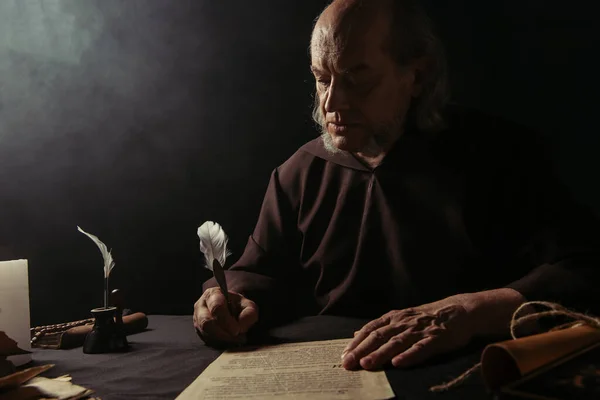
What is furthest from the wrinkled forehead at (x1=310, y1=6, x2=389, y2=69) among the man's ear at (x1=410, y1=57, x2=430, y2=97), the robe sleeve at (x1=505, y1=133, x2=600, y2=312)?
the robe sleeve at (x1=505, y1=133, x2=600, y2=312)

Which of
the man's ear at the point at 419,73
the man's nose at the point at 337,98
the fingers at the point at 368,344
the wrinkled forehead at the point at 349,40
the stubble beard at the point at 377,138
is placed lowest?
the fingers at the point at 368,344

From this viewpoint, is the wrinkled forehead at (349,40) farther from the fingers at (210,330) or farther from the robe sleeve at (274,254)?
the fingers at (210,330)

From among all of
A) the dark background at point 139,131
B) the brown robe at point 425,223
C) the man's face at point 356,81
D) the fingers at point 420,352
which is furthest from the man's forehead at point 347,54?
the fingers at point 420,352

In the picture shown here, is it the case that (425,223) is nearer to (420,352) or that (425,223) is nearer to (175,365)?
(420,352)

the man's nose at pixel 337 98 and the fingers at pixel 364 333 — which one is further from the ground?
the man's nose at pixel 337 98

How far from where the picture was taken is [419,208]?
1812 millimetres

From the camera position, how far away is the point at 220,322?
4.88 feet

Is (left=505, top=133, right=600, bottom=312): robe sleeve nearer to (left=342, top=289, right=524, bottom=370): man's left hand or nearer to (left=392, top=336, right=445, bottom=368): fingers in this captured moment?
(left=342, top=289, right=524, bottom=370): man's left hand

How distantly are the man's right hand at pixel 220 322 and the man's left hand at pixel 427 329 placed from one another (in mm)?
353

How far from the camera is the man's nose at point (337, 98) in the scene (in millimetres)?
1717

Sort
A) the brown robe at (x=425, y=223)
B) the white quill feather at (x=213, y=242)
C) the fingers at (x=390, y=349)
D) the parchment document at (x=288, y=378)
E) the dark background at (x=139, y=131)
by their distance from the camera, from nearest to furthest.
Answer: the parchment document at (x=288, y=378) → the fingers at (x=390, y=349) → the white quill feather at (x=213, y=242) → the brown robe at (x=425, y=223) → the dark background at (x=139, y=131)

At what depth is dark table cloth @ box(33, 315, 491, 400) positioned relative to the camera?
1.10 metres

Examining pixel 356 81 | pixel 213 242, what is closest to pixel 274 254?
pixel 213 242

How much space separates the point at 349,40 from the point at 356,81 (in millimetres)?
122
